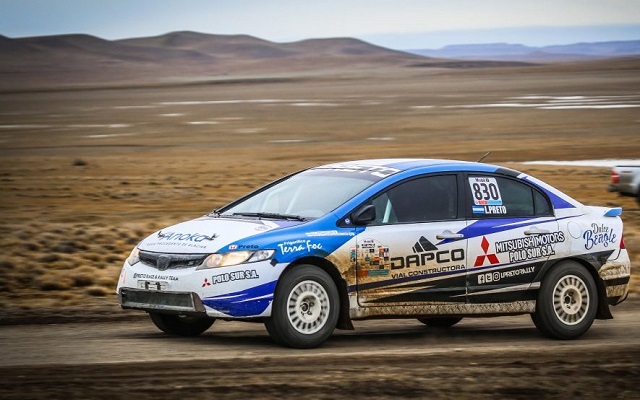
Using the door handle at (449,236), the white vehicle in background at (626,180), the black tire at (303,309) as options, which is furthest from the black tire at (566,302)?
the white vehicle in background at (626,180)

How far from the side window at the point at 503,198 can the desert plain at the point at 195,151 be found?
252cm

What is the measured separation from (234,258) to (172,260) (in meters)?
0.52

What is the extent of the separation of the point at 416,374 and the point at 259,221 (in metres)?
2.03

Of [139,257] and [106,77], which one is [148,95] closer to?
[106,77]

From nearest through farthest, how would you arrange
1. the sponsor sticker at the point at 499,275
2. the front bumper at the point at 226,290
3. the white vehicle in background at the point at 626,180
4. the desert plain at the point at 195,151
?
the front bumper at the point at 226,290
the sponsor sticker at the point at 499,275
the desert plain at the point at 195,151
the white vehicle in background at the point at 626,180

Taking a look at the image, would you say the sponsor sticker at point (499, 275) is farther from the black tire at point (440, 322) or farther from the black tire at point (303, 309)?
the black tire at point (303, 309)

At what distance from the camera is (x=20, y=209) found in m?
22.2

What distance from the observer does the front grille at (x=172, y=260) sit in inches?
356

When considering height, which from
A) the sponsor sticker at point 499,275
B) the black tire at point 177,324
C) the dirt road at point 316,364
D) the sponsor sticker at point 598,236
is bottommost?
the dirt road at point 316,364

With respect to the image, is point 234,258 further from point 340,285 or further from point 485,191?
point 485,191

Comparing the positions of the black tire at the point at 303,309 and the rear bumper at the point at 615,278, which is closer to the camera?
the black tire at the point at 303,309

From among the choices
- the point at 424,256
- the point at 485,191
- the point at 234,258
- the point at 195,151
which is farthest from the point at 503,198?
the point at 195,151

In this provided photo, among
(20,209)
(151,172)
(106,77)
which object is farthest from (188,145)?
(106,77)

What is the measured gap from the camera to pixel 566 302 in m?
10.3
